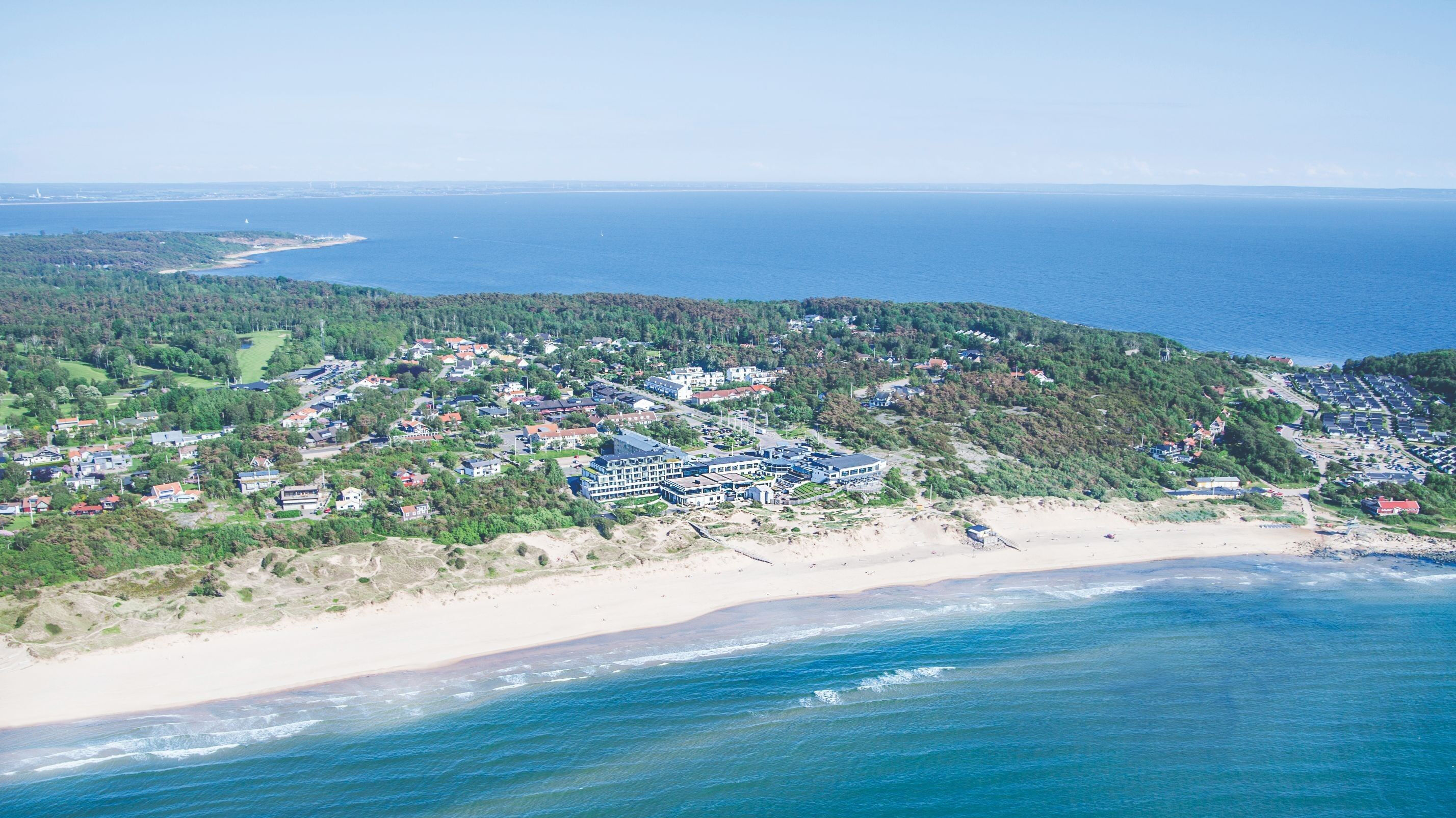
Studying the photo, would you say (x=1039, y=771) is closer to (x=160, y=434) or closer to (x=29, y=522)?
(x=29, y=522)

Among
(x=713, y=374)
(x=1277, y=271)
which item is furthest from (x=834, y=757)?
(x=1277, y=271)

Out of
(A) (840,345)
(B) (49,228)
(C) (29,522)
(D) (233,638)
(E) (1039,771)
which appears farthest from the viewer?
(B) (49,228)

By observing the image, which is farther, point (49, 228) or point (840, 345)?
point (49, 228)

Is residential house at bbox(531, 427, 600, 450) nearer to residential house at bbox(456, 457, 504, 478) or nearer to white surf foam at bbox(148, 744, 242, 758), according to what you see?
residential house at bbox(456, 457, 504, 478)

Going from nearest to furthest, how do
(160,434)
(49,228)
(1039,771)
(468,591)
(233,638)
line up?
(1039,771), (233,638), (468,591), (160,434), (49,228)

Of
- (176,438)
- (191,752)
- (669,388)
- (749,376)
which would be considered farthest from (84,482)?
(749,376)

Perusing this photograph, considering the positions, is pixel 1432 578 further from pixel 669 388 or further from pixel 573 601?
pixel 669 388
